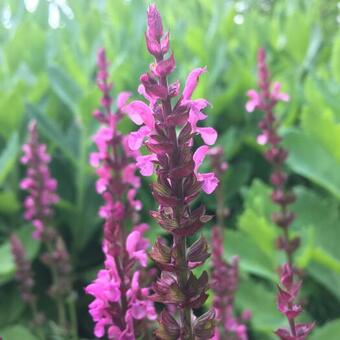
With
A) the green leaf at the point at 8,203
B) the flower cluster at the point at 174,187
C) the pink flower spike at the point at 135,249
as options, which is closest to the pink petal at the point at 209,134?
the flower cluster at the point at 174,187

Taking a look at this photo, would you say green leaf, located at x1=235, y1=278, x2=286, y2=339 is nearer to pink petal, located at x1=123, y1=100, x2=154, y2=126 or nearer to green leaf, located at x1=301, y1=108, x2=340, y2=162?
green leaf, located at x1=301, y1=108, x2=340, y2=162

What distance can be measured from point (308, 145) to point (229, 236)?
18.8 inches

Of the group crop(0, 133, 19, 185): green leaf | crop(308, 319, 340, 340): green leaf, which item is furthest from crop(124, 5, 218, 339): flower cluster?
crop(0, 133, 19, 185): green leaf

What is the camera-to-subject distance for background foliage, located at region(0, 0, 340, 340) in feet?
6.63

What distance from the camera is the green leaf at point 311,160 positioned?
2148 millimetres

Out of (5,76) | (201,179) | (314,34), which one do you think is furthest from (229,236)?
(314,34)

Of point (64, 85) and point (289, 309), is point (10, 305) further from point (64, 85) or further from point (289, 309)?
point (289, 309)

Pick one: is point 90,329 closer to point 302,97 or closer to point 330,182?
point 330,182

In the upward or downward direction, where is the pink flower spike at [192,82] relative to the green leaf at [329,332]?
upward

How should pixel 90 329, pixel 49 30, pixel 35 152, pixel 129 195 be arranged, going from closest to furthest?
1. pixel 129 195
2. pixel 35 152
3. pixel 90 329
4. pixel 49 30

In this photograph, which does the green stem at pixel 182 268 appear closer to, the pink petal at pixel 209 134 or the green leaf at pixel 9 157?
the pink petal at pixel 209 134

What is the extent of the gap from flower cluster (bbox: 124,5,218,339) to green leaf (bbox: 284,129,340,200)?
154 centimetres

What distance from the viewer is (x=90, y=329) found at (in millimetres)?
2207

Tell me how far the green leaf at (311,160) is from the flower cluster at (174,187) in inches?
60.6
